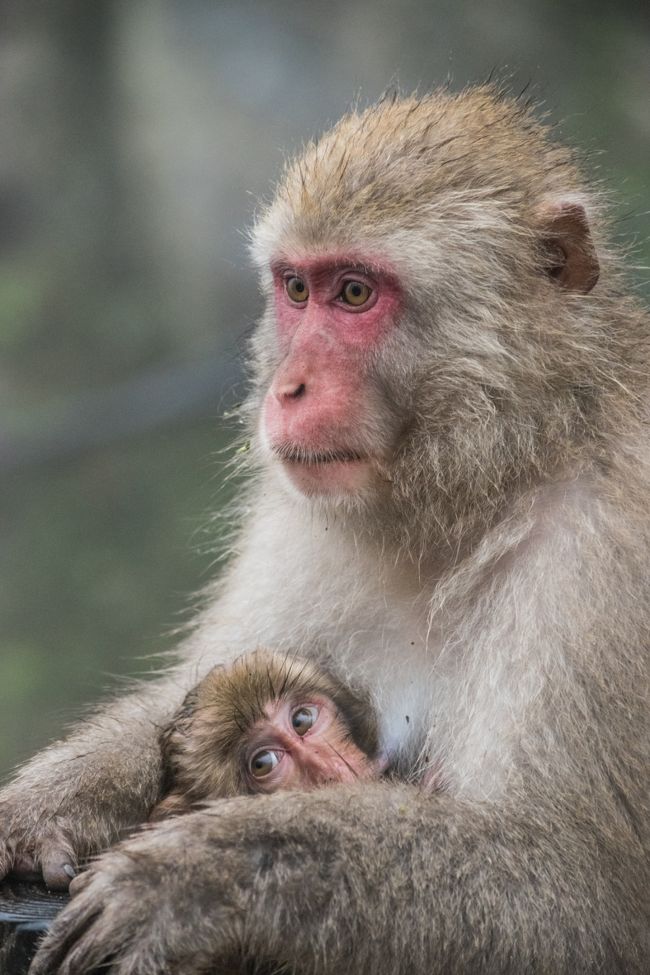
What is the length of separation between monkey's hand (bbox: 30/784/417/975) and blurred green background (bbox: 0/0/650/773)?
6000mm

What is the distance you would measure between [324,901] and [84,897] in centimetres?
51

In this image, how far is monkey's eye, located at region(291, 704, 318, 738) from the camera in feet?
12.1

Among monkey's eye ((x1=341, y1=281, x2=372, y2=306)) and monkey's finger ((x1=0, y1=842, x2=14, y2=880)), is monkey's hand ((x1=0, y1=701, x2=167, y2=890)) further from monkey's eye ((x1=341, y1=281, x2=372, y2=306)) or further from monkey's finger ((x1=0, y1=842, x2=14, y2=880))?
monkey's eye ((x1=341, y1=281, x2=372, y2=306))

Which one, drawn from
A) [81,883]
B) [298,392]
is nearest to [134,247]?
[298,392]

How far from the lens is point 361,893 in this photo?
2.87 m

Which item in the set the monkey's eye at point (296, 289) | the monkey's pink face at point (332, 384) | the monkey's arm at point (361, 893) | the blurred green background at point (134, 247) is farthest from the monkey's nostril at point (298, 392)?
the blurred green background at point (134, 247)

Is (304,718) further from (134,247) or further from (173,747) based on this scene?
(134,247)

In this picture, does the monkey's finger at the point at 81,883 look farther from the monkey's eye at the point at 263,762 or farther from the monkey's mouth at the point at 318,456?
the monkey's mouth at the point at 318,456

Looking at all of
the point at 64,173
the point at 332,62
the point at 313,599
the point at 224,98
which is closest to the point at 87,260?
the point at 64,173

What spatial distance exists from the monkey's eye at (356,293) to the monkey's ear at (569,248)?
48 centimetres

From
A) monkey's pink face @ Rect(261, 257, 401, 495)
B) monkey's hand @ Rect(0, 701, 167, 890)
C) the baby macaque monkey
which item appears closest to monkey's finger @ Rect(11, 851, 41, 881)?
monkey's hand @ Rect(0, 701, 167, 890)

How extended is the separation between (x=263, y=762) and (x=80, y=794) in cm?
52

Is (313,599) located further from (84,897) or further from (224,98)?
(224,98)

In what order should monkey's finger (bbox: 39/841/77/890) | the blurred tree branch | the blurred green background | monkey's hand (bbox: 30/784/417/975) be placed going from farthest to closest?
the blurred tree branch → the blurred green background → monkey's finger (bbox: 39/841/77/890) → monkey's hand (bbox: 30/784/417/975)
